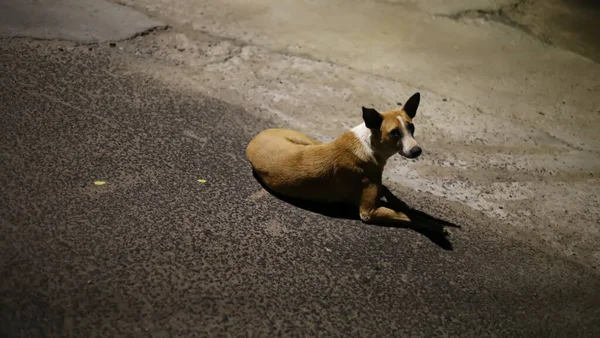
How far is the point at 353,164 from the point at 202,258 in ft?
3.49

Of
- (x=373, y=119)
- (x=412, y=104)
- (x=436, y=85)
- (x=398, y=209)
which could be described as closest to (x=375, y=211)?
(x=398, y=209)

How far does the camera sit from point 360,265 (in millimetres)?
3191

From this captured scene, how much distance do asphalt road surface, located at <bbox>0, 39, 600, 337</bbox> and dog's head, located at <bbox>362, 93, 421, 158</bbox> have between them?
1.75 feet

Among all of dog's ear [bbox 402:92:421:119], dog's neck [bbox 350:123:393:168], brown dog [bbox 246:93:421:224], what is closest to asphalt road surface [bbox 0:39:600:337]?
brown dog [bbox 246:93:421:224]

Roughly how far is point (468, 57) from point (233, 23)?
2.61 m

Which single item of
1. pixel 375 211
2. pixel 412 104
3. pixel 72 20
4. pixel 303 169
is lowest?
pixel 375 211

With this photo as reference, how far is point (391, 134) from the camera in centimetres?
329

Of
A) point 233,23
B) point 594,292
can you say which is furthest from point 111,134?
point 594,292

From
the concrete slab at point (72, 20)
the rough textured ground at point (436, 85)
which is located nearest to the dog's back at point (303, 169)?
the rough textured ground at point (436, 85)

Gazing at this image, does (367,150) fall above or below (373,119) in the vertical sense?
below

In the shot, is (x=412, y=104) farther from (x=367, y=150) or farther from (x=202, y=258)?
(x=202, y=258)

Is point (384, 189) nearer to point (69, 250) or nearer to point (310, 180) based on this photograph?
point (310, 180)

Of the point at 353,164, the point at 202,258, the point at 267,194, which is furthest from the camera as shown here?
the point at 267,194

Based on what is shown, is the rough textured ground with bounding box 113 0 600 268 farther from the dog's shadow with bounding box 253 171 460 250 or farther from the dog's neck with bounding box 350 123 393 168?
the dog's neck with bounding box 350 123 393 168
